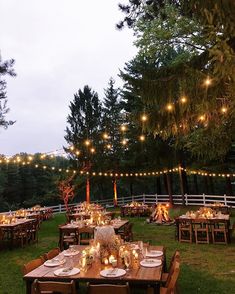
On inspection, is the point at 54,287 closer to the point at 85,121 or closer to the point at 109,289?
the point at 109,289

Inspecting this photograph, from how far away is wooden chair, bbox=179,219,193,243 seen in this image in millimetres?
11044

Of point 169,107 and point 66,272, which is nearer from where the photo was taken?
point 66,272

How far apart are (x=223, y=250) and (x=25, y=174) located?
31.0 m

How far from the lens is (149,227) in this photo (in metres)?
14.9

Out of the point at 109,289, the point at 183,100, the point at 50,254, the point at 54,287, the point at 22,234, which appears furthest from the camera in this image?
the point at 22,234

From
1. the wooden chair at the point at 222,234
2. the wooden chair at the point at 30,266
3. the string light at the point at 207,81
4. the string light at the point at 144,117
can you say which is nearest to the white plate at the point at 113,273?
the wooden chair at the point at 30,266

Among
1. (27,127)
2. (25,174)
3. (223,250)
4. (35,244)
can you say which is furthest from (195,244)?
(27,127)

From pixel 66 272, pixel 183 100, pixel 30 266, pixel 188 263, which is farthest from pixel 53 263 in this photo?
pixel 188 263

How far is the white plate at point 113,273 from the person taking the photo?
4531 mm

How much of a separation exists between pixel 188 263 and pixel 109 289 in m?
A: 4.83

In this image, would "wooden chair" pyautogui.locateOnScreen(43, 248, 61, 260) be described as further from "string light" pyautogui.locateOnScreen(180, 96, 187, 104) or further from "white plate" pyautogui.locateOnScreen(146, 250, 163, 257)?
"string light" pyautogui.locateOnScreen(180, 96, 187, 104)

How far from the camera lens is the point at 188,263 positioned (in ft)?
27.6

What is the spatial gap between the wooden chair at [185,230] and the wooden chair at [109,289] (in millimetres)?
7300

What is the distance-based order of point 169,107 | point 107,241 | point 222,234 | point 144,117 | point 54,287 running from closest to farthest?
point 54,287 < point 107,241 < point 169,107 < point 144,117 < point 222,234
